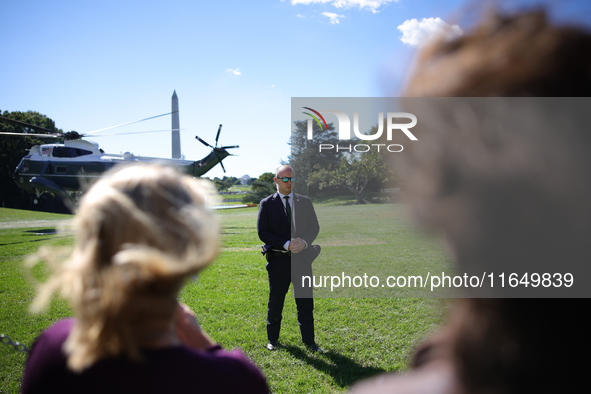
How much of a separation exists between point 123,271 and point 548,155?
0.89 meters

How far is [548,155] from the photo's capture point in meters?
0.41

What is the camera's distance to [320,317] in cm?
677

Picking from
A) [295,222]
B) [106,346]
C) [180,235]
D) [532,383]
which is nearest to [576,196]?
[532,383]

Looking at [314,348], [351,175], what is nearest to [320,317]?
[314,348]

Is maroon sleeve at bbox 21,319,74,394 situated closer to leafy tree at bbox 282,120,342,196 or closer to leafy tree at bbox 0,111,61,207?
leafy tree at bbox 282,120,342,196

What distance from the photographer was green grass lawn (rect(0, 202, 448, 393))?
189 inches

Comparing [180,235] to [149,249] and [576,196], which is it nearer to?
[149,249]

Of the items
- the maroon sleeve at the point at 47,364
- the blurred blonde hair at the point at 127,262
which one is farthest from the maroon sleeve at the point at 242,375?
the maroon sleeve at the point at 47,364

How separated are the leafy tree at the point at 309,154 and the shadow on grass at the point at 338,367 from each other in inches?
99.9

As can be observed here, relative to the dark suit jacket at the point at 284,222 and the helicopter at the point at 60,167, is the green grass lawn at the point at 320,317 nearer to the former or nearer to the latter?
the dark suit jacket at the point at 284,222

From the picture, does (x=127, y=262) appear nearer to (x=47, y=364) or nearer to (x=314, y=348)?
(x=47, y=364)

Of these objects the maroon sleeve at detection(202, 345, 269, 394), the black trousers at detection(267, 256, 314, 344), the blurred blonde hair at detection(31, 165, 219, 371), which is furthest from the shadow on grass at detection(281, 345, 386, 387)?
the blurred blonde hair at detection(31, 165, 219, 371)

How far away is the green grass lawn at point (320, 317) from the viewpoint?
4793 millimetres

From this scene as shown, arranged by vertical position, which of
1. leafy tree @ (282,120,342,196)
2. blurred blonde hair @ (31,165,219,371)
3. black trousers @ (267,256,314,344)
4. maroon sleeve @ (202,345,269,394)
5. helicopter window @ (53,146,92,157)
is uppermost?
helicopter window @ (53,146,92,157)
